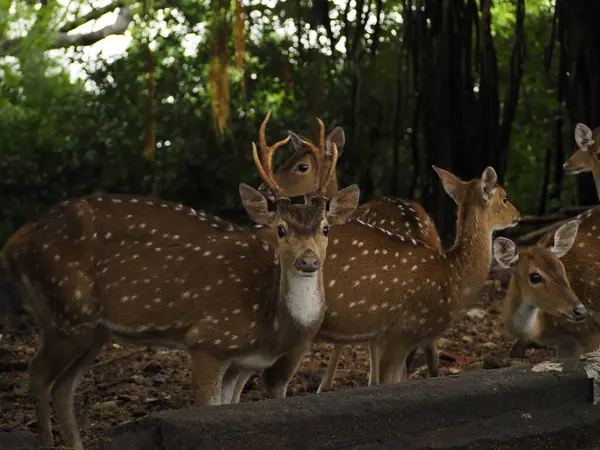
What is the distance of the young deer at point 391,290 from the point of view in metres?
5.42

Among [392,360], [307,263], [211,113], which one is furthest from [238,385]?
[211,113]

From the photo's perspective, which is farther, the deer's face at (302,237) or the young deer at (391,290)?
the young deer at (391,290)

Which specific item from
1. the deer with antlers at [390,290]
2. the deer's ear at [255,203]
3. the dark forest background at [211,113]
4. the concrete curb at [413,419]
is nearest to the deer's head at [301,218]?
the deer's ear at [255,203]

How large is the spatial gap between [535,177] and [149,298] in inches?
261

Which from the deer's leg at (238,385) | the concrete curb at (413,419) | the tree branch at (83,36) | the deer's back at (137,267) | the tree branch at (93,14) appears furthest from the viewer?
the tree branch at (93,14)

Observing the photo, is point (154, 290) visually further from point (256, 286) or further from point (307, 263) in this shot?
point (307, 263)

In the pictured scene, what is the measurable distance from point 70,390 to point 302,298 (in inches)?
48.4

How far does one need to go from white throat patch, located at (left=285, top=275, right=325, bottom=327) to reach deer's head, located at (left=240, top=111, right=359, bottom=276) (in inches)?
2.4

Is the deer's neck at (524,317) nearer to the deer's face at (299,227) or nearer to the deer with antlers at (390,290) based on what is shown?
the deer with antlers at (390,290)

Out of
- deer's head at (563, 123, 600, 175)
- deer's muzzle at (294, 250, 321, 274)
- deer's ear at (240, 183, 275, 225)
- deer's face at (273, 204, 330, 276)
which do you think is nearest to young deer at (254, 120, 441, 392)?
deer's ear at (240, 183, 275, 225)

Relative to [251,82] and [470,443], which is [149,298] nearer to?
[470,443]

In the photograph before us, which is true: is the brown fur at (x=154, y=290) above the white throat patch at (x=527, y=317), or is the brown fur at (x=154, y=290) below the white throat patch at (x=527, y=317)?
above

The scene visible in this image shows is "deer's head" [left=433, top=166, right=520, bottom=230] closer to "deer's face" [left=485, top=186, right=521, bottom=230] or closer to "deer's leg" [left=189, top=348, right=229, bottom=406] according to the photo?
"deer's face" [left=485, top=186, right=521, bottom=230]

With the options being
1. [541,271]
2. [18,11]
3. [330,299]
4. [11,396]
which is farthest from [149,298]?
[18,11]
